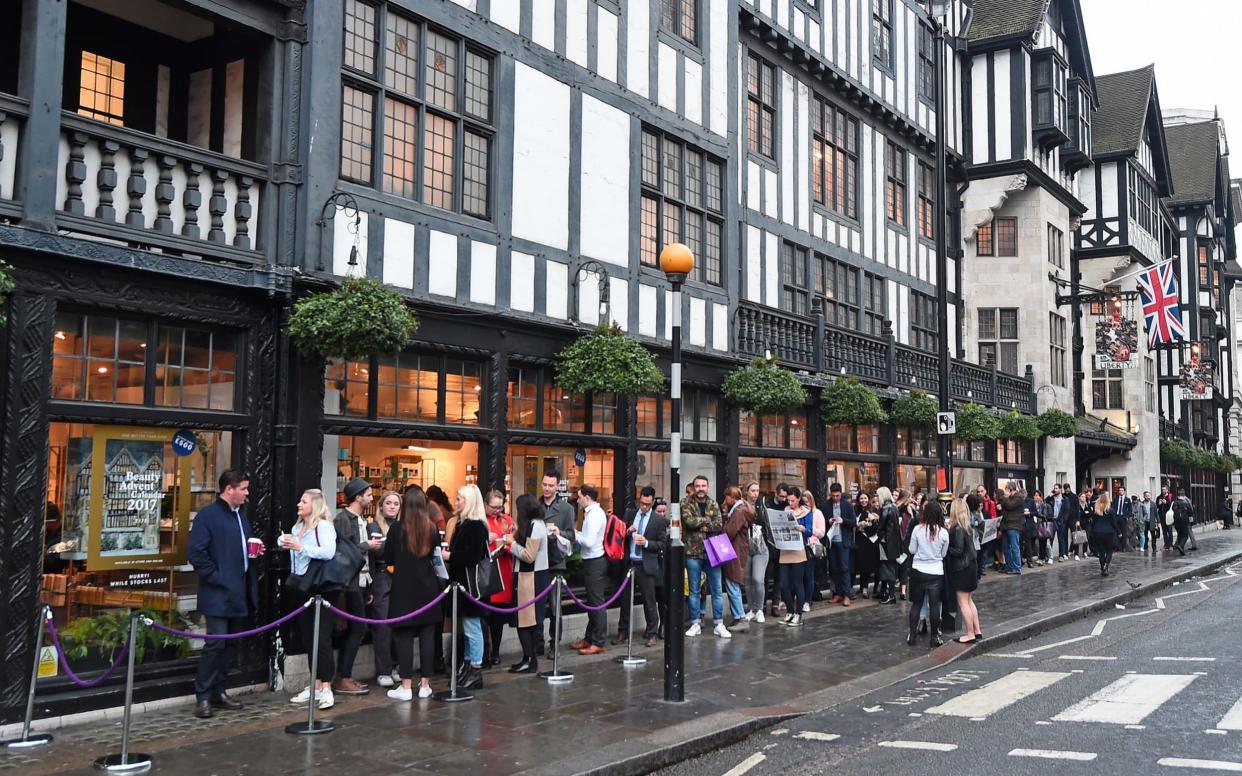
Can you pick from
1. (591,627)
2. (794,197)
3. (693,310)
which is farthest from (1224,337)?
(591,627)

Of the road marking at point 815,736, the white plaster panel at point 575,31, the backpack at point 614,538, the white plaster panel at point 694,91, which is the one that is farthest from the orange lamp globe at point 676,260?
the white plaster panel at point 694,91

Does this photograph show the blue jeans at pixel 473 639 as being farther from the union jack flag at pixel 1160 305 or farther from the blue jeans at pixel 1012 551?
the union jack flag at pixel 1160 305

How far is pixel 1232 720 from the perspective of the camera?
9094 millimetres

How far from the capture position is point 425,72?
12523mm

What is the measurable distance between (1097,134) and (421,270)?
3726 centimetres

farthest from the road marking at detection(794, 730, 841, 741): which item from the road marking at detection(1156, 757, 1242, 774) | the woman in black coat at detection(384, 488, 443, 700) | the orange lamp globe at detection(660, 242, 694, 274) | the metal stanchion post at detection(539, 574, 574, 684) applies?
the orange lamp globe at detection(660, 242, 694, 274)

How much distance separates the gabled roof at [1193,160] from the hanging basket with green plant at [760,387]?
1786 inches

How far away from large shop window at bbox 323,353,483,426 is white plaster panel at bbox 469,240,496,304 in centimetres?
76

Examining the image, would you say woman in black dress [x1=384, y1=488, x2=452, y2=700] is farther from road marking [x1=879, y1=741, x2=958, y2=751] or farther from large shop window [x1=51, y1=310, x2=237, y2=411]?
road marking [x1=879, y1=741, x2=958, y2=751]

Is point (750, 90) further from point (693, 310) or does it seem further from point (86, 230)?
point (86, 230)

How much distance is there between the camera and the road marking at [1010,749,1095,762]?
7949 millimetres

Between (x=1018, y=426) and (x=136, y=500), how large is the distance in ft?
74.1

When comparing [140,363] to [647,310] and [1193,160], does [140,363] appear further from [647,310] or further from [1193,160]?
[1193,160]

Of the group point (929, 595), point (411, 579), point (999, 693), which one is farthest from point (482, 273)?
point (999, 693)
